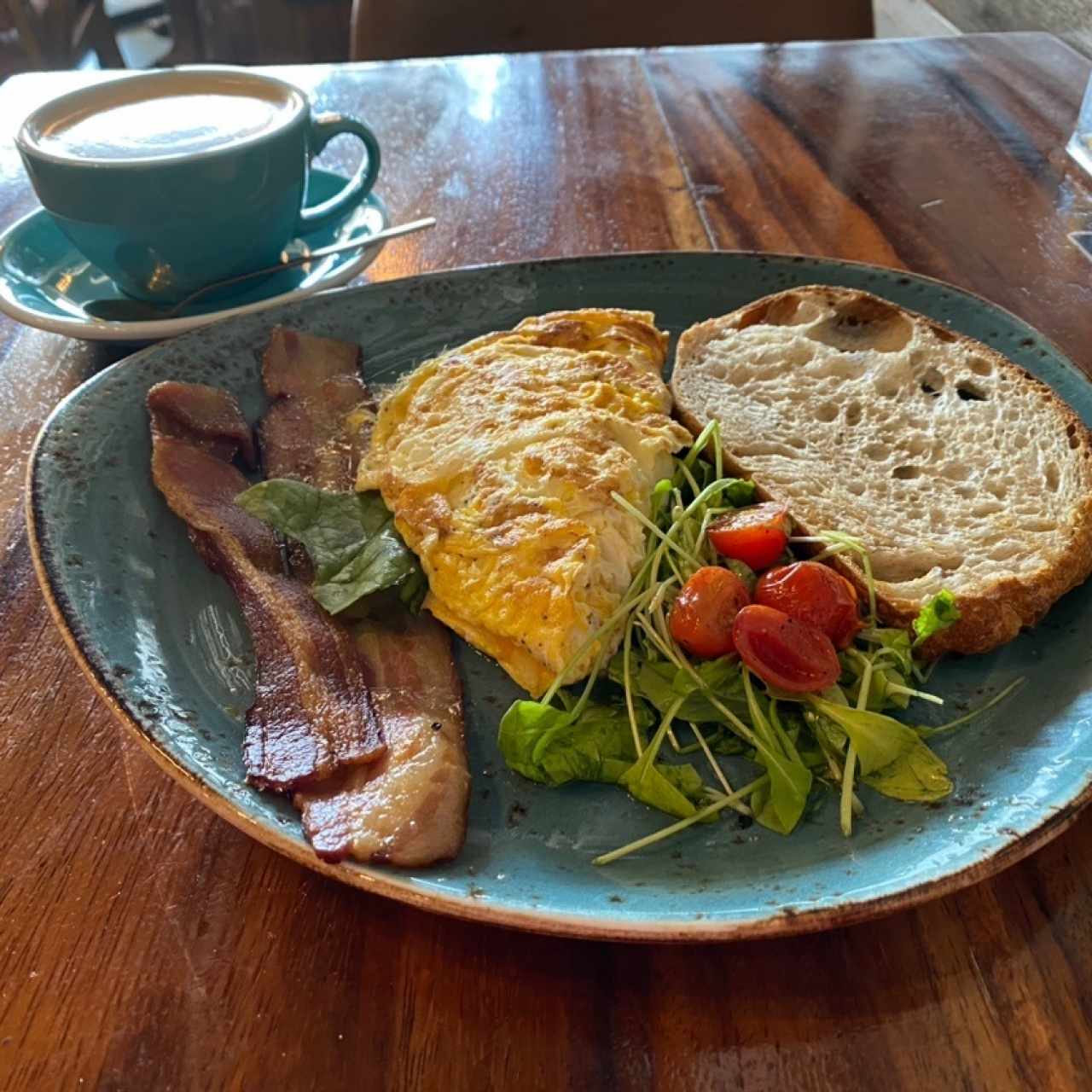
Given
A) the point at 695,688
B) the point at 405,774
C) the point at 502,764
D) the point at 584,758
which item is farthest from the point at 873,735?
the point at 405,774

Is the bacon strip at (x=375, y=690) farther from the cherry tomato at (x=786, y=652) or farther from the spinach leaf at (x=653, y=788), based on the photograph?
the cherry tomato at (x=786, y=652)

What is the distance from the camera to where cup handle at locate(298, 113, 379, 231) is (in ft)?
7.31

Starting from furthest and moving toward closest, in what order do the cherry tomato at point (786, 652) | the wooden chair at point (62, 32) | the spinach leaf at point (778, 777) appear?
the wooden chair at point (62, 32), the cherry tomato at point (786, 652), the spinach leaf at point (778, 777)

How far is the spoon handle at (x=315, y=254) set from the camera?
2.13 meters

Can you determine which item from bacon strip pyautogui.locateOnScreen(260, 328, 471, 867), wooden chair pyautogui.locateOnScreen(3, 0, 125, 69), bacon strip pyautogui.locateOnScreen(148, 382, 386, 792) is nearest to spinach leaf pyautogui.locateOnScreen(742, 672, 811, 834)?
bacon strip pyautogui.locateOnScreen(260, 328, 471, 867)

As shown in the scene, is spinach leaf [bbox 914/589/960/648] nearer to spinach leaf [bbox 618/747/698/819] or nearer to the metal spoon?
spinach leaf [bbox 618/747/698/819]

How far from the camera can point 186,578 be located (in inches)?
60.1

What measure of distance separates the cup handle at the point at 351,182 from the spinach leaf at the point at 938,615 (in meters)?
1.67

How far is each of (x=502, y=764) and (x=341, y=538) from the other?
20.0 inches

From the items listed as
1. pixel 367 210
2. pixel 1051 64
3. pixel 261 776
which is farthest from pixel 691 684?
pixel 1051 64

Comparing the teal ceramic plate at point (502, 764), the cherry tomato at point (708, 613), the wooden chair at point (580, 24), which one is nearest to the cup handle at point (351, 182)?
the teal ceramic plate at point (502, 764)

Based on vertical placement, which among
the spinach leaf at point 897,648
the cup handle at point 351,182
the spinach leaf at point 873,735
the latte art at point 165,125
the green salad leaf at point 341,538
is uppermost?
the latte art at point 165,125

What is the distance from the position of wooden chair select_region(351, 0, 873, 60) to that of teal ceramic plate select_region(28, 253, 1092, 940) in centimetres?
271

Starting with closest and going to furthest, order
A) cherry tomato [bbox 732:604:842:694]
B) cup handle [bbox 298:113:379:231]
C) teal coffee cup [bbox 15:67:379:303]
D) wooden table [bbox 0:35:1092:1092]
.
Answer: wooden table [bbox 0:35:1092:1092], cherry tomato [bbox 732:604:842:694], teal coffee cup [bbox 15:67:379:303], cup handle [bbox 298:113:379:231]
